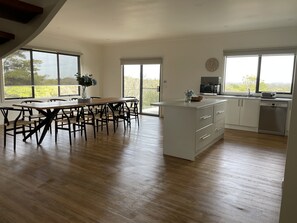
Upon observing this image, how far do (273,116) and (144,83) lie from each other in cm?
413

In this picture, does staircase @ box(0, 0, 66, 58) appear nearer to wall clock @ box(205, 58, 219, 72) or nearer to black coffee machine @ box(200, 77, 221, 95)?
black coffee machine @ box(200, 77, 221, 95)

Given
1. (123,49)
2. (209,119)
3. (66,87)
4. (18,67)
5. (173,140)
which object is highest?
(123,49)

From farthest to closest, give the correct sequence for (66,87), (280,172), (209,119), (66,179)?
(66,87), (209,119), (280,172), (66,179)

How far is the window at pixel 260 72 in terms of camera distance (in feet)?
17.4

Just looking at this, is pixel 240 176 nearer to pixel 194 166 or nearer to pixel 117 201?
pixel 194 166

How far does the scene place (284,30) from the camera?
5.11 m

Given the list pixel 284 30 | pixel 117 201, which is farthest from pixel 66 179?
pixel 284 30

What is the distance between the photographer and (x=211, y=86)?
Result: 5.93 metres

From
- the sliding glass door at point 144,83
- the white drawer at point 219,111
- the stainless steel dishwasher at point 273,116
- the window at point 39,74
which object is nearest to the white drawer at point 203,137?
Answer: the white drawer at point 219,111

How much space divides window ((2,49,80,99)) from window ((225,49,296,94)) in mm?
4985

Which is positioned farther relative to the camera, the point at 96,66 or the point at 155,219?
the point at 96,66

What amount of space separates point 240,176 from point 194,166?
24.5 inches

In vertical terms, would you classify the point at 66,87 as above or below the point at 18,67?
below

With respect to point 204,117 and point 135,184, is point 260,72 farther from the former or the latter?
point 135,184
